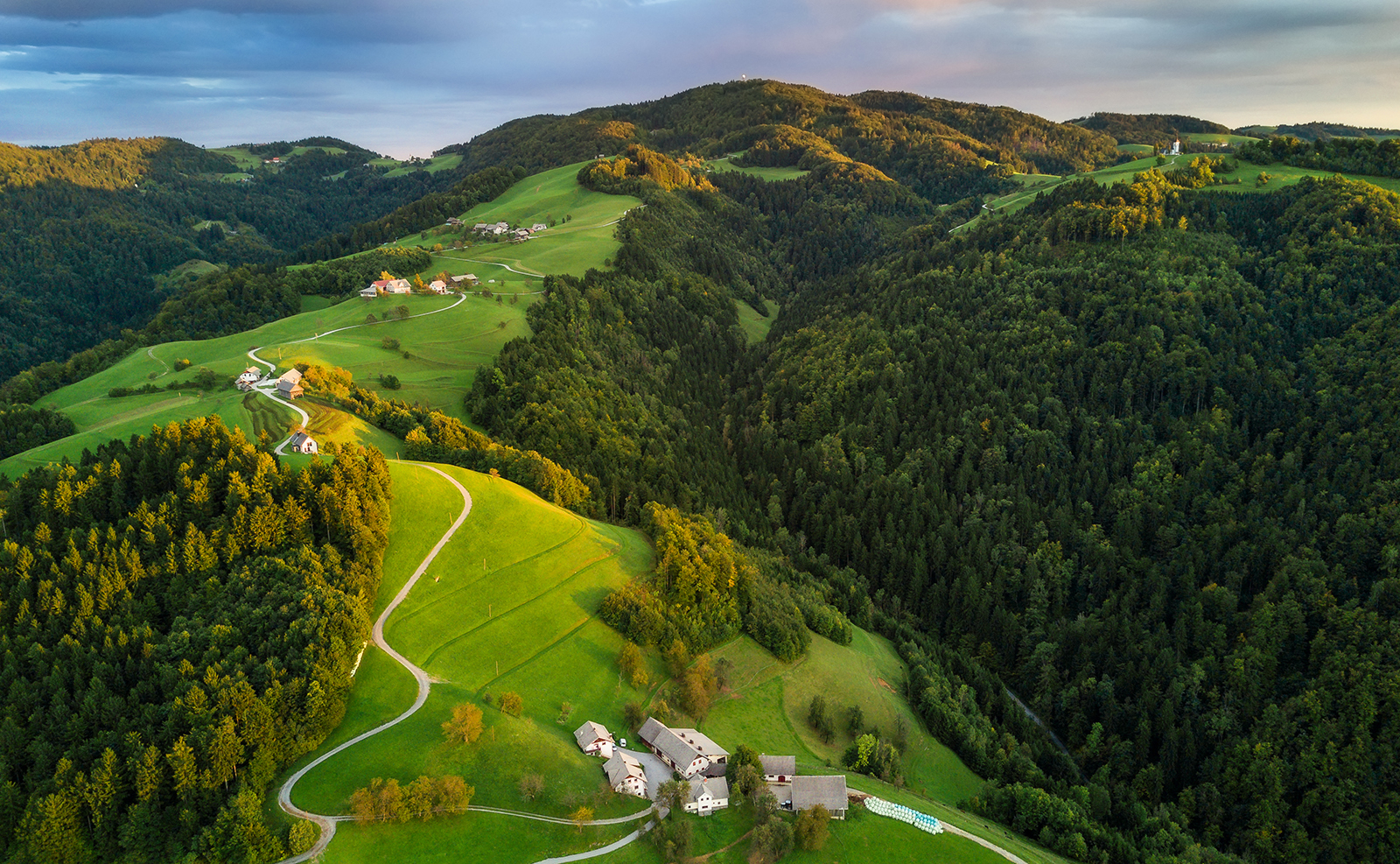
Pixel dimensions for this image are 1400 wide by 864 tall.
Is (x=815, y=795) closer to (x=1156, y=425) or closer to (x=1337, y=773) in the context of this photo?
(x=1337, y=773)

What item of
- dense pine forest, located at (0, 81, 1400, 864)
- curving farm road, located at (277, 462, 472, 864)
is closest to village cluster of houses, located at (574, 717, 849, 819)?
dense pine forest, located at (0, 81, 1400, 864)

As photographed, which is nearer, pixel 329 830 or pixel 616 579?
pixel 329 830

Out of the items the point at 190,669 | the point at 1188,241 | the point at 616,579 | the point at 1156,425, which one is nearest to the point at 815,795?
the point at 616,579

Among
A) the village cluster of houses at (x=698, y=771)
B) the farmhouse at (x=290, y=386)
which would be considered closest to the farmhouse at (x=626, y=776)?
the village cluster of houses at (x=698, y=771)

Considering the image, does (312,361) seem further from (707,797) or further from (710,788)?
(707,797)

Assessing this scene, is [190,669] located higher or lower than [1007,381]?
lower

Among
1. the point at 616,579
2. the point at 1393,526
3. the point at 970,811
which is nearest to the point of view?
the point at 970,811
